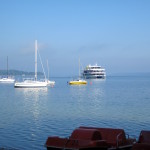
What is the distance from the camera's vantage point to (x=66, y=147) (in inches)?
674

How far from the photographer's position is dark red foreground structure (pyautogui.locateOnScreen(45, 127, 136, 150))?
17047 millimetres

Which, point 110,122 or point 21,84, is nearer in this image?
point 110,122

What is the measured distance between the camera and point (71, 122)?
30.6 metres

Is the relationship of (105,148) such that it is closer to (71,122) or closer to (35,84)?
(71,122)

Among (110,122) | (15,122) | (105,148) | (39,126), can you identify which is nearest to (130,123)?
(110,122)

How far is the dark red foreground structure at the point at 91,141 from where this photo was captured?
55.9 ft

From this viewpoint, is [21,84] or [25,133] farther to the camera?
[21,84]

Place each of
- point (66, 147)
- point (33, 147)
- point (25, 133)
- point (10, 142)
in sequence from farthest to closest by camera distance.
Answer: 1. point (25, 133)
2. point (10, 142)
3. point (33, 147)
4. point (66, 147)

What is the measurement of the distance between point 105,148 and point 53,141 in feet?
8.72

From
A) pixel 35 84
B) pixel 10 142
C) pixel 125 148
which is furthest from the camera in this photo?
pixel 35 84

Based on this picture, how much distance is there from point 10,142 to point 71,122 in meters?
9.09

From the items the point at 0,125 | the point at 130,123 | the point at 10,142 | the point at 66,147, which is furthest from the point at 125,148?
the point at 0,125

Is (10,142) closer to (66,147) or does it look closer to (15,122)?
(66,147)

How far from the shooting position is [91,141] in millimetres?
17078
